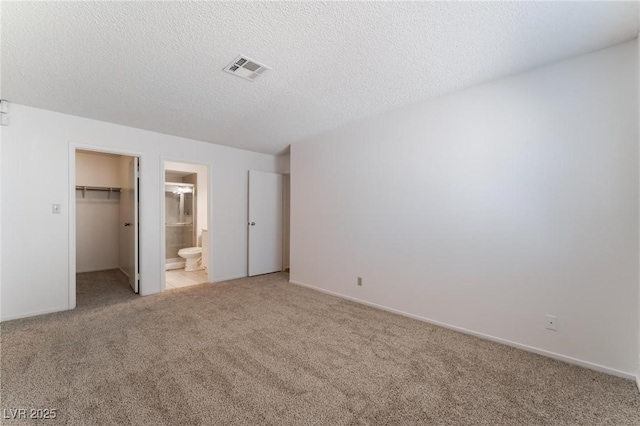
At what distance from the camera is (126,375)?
1915 mm

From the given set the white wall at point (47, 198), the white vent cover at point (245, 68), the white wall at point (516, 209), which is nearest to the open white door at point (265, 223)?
the white wall at point (47, 198)

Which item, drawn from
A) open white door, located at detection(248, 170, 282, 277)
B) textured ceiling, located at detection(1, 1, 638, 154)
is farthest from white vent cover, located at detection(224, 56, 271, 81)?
open white door, located at detection(248, 170, 282, 277)

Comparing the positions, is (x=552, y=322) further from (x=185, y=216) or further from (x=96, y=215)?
(x=96, y=215)

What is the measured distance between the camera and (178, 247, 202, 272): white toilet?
5334mm

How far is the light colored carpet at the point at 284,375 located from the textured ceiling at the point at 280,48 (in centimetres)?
236

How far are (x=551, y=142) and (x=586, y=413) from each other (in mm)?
1911

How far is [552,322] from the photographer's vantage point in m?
2.19

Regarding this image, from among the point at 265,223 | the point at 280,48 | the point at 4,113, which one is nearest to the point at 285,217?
the point at 265,223

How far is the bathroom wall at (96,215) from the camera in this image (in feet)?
17.0

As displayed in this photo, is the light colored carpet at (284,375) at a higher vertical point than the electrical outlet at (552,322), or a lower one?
lower

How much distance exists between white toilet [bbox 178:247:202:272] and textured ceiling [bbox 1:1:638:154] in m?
3.05

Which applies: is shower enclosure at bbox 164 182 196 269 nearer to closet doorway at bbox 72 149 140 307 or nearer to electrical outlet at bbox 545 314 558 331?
closet doorway at bbox 72 149 140 307

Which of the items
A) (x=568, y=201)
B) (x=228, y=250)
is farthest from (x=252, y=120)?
(x=568, y=201)

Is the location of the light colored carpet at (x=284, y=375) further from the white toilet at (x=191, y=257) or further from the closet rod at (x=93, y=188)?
the closet rod at (x=93, y=188)
